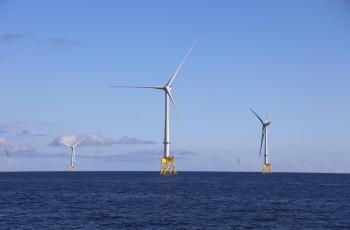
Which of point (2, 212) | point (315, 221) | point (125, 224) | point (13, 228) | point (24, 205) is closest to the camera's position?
point (13, 228)

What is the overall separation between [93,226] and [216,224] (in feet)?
54.5

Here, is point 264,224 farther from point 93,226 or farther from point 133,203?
point 133,203

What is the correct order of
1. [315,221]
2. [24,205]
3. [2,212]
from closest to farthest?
[315,221] < [2,212] < [24,205]

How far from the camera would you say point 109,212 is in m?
90.1

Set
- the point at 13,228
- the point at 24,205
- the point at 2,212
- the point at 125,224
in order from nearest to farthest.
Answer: the point at 13,228 < the point at 125,224 < the point at 2,212 < the point at 24,205

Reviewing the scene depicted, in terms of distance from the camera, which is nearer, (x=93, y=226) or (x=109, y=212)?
(x=93, y=226)

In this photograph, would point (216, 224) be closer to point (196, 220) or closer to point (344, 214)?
point (196, 220)

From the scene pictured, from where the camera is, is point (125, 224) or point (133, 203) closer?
point (125, 224)

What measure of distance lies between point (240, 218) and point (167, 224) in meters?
13.2

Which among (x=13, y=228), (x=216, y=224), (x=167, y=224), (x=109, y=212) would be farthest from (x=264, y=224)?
(x=13, y=228)

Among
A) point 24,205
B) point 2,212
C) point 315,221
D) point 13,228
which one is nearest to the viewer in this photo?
point 13,228

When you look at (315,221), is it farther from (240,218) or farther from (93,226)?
(93,226)

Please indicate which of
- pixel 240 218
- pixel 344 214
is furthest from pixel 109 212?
pixel 344 214

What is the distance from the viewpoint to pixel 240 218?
8275cm
